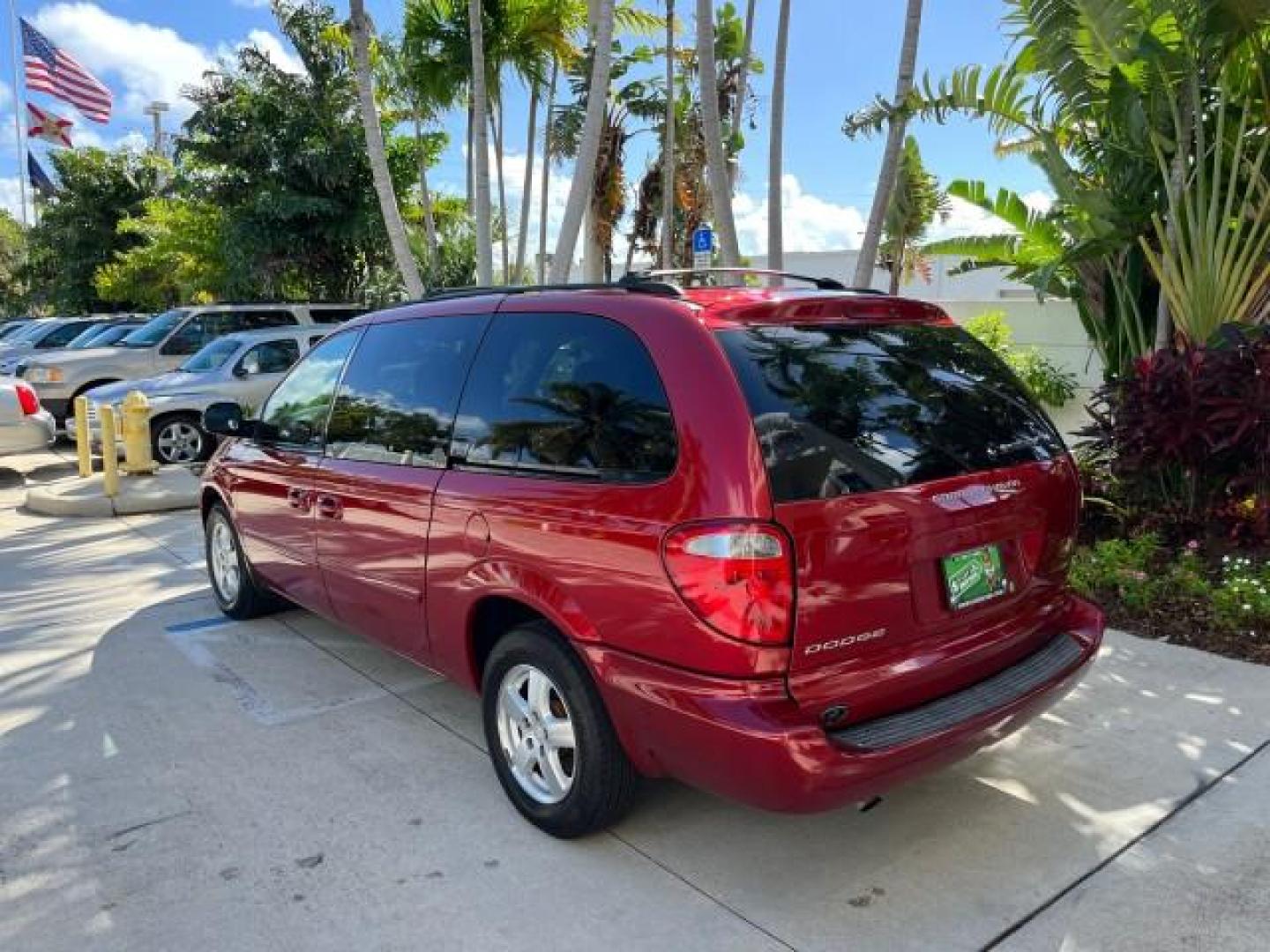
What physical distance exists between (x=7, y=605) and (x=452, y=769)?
4098 mm

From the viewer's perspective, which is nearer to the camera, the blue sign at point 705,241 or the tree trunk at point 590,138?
the tree trunk at point 590,138

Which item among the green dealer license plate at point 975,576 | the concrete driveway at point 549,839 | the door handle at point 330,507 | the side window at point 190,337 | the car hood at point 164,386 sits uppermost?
the side window at point 190,337

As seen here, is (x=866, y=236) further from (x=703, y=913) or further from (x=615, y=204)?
(x=615, y=204)

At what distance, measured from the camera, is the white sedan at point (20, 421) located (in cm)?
1033

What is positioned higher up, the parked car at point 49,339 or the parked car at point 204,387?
the parked car at point 49,339

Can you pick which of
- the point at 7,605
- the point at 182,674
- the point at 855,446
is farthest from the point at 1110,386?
the point at 7,605

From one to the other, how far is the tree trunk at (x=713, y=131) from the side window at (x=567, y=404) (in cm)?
565

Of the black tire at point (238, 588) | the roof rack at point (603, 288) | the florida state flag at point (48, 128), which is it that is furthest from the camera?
the florida state flag at point (48, 128)

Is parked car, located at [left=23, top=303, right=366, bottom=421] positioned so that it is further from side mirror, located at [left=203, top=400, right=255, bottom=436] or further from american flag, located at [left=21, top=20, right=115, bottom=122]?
american flag, located at [left=21, top=20, right=115, bottom=122]

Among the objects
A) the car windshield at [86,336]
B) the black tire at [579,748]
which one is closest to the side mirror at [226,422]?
the black tire at [579,748]

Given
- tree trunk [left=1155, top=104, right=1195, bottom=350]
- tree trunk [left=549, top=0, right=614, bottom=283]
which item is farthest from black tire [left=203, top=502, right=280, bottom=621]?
tree trunk [left=1155, top=104, right=1195, bottom=350]

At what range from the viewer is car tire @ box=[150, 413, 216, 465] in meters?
10.9

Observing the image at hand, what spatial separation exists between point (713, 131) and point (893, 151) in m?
1.59

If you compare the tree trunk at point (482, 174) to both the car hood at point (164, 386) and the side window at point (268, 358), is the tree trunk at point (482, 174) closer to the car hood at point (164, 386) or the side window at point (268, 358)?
the side window at point (268, 358)
